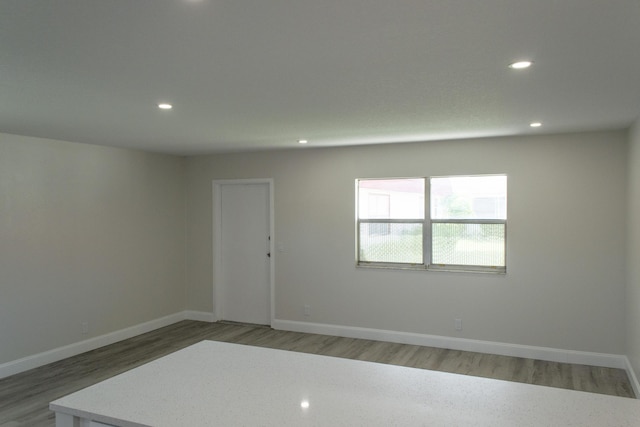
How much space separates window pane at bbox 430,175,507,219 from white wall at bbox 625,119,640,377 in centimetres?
118

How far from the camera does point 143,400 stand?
1614 mm

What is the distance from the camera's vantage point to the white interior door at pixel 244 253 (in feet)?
20.5

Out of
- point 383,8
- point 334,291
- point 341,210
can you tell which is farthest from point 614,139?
point 383,8

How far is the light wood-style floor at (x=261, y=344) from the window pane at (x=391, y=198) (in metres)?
1.53

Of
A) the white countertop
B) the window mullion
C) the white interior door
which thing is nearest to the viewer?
the white countertop

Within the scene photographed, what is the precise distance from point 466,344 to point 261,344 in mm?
2327

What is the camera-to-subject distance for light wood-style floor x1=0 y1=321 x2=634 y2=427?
386cm

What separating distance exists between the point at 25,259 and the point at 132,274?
4.59 feet

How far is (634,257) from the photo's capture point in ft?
12.8


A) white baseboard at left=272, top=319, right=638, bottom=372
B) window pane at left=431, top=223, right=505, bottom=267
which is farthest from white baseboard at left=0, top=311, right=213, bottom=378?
window pane at left=431, top=223, right=505, bottom=267

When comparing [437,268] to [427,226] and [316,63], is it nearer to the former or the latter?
[427,226]

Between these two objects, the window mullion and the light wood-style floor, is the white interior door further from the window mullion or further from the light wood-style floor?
the window mullion

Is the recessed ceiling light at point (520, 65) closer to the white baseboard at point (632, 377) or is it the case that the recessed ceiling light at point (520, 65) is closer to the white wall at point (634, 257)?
the white wall at point (634, 257)

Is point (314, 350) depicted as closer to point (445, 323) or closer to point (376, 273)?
point (376, 273)
